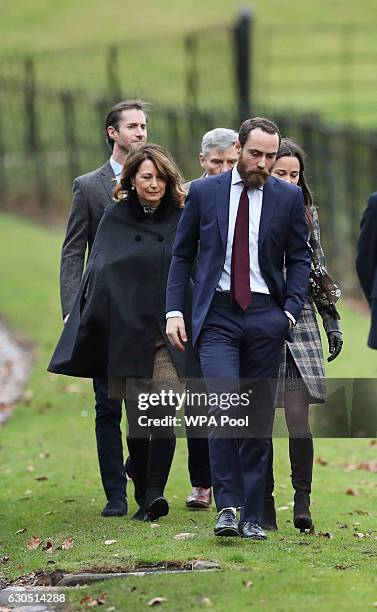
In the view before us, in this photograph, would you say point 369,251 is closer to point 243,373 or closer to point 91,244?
point 91,244

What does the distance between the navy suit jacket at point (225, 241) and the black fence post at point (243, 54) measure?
3010 cm

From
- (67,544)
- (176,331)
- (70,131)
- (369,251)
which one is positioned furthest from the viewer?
(70,131)

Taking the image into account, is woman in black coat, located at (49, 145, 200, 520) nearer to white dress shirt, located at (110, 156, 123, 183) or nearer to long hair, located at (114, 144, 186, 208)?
long hair, located at (114, 144, 186, 208)

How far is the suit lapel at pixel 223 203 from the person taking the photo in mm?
8062

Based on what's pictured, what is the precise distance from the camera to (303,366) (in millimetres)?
8531

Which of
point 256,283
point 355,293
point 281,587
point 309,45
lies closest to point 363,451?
point 256,283

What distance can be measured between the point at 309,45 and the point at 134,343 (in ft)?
142

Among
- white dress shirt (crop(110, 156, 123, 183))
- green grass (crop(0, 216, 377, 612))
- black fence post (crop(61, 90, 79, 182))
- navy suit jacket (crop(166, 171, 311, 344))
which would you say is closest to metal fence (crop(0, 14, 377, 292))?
black fence post (crop(61, 90, 79, 182))

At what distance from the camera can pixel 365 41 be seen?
173 ft

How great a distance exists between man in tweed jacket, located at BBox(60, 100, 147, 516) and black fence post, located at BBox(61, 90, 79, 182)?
2323 centimetres

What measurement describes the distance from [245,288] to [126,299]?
107 centimetres

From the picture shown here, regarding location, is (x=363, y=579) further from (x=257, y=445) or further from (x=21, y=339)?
(x=21, y=339)

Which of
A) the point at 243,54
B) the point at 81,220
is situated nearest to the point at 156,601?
the point at 81,220

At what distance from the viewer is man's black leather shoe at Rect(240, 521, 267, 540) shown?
8.14m
